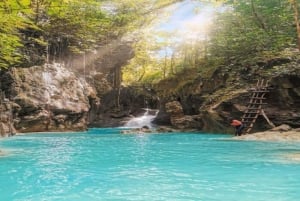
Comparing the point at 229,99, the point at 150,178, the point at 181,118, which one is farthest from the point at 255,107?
the point at 150,178

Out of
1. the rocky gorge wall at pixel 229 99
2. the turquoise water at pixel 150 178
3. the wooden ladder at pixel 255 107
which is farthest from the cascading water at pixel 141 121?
the turquoise water at pixel 150 178

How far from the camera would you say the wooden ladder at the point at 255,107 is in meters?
22.2

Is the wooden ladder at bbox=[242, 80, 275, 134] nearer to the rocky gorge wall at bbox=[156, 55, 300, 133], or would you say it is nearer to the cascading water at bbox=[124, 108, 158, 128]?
the rocky gorge wall at bbox=[156, 55, 300, 133]

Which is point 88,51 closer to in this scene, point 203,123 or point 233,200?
point 203,123

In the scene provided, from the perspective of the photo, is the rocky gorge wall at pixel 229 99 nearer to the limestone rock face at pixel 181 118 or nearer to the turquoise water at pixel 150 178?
the limestone rock face at pixel 181 118

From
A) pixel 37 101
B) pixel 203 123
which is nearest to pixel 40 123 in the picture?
pixel 37 101

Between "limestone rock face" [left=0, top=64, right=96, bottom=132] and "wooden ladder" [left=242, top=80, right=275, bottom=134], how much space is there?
13.9 m

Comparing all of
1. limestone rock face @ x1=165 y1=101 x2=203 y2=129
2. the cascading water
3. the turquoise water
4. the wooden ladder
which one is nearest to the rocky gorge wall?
limestone rock face @ x1=165 y1=101 x2=203 y2=129

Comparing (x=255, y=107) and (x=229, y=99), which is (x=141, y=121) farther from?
(x=255, y=107)

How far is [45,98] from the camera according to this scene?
2859 centimetres

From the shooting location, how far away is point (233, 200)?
5.87 m

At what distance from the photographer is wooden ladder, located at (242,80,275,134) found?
22172 millimetres

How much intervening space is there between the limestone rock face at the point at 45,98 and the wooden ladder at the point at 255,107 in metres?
13.9

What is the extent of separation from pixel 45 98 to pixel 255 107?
1509 centimetres
